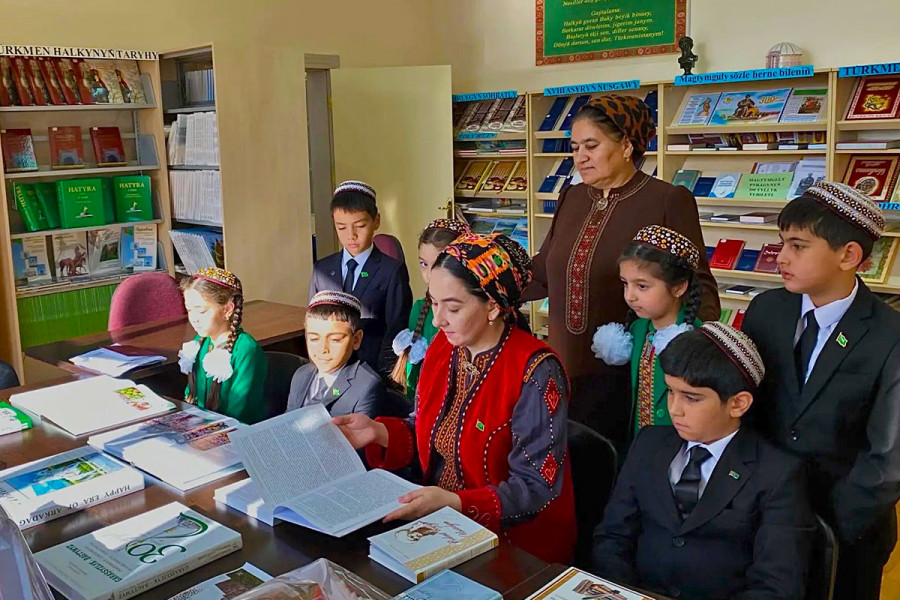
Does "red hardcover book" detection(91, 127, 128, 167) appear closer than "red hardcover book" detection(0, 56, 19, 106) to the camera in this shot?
No

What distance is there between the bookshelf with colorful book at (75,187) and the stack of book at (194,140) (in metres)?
0.08

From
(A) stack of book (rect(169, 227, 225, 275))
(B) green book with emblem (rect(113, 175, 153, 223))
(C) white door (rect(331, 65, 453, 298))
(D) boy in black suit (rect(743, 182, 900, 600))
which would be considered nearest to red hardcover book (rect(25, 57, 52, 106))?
(B) green book with emblem (rect(113, 175, 153, 223))

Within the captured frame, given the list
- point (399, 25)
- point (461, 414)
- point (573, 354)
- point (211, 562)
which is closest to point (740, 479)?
point (461, 414)

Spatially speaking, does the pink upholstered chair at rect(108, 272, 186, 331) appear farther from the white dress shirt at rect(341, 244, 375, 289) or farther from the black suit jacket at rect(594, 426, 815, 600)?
the black suit jacket at rect(594, 426, 815, 600)

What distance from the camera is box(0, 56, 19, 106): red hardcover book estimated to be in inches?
161

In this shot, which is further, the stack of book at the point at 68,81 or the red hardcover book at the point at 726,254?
the red hardcover book at the point at 726,254

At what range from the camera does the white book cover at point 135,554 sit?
1.26 metres

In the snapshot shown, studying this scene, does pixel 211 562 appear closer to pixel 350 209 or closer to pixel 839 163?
pixel 350 209

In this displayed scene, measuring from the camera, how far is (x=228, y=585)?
1275 mm

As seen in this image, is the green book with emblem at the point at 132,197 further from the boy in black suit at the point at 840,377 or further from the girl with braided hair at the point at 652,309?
the boy in black suit at the point at 840,377

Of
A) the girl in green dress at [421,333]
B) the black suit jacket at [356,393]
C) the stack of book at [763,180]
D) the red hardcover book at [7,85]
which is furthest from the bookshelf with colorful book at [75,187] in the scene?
the stack of book at [763,180]

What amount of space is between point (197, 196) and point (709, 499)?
12.4ft

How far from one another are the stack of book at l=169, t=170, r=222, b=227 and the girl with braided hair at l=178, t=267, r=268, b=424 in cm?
210

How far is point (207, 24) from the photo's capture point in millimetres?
5070
